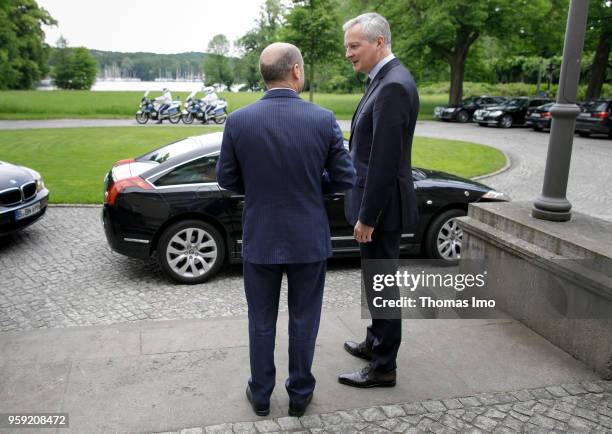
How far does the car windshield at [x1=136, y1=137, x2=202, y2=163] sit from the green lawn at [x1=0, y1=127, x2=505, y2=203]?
11.1ft

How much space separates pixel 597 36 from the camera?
94.2ft

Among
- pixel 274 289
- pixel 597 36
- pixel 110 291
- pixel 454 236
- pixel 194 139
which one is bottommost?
pixel 110 291

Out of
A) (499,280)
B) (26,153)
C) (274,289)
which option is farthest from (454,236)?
(26,153)

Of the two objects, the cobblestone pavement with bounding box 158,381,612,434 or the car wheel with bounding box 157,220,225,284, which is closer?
the cobblestone pavement with bounding box 158,381,612,434

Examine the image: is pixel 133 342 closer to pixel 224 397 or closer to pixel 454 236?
pixel 224 397

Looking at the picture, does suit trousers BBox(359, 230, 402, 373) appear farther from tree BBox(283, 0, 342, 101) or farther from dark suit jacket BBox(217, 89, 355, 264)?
tree BBox(283, 0, 342, 101)

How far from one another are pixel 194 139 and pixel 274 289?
12.7 feet

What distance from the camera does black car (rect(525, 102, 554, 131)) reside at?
24453 mm

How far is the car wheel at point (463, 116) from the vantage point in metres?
31.0

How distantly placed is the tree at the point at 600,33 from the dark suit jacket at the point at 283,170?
28625mm

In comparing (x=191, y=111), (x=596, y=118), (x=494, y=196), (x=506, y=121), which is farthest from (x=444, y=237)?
(x=506, y=121)

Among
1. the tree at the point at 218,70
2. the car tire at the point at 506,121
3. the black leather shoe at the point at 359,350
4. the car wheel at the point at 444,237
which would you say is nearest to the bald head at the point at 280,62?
the black leather shoe at the point at 359,350

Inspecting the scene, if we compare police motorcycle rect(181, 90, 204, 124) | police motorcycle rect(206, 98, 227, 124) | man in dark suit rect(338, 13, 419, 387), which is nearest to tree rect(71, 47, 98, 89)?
police motorcycle rect(181, 90, 204, 124)

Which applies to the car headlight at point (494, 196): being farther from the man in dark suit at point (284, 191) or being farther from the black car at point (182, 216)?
the man in dark suit at point (284, 191)
